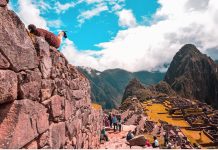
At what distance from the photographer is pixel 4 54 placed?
544cm

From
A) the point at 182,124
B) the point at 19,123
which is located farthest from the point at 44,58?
the point at 182,124

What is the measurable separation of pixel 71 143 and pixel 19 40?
17.3ft

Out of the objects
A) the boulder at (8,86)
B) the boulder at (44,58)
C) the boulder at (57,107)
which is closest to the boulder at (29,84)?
the boulder at (8,86)

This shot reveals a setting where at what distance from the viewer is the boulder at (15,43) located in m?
5.49

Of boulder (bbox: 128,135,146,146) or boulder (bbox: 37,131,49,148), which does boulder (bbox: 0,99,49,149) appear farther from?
boulder (bbox: 128,135,146,146)

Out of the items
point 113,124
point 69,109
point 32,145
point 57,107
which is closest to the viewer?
point 32,145

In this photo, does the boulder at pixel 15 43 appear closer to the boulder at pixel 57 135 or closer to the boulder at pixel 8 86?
the boulder at pixel 8 86

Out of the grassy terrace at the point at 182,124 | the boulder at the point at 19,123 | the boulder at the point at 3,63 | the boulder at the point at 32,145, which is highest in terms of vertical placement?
the boulder at the point at 3,63

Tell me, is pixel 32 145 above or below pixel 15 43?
below

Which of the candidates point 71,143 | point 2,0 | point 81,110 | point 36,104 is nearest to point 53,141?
point 36,104

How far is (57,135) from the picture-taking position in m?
8.49

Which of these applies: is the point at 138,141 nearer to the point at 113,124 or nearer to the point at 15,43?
the point at 113,124

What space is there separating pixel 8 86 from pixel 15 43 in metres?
0.90

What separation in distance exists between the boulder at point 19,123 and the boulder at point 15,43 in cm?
76
